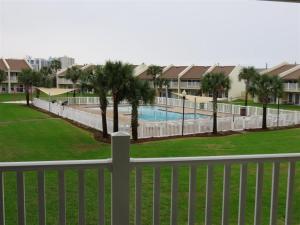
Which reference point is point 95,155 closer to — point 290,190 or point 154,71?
point 290,190

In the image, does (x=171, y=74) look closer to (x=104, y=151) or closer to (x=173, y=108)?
(x=173, y=108)

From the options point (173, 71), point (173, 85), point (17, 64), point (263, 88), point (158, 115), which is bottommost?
point (158, 115)

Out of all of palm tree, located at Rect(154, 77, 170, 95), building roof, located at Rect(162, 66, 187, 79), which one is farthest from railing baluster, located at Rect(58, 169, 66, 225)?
building roof, located at Rect(162, 66, 187, 79)

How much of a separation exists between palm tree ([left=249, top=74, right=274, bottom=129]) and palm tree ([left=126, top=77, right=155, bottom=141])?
620 cm

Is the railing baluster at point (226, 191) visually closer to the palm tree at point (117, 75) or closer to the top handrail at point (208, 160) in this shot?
the top handrail at point (208, 160)

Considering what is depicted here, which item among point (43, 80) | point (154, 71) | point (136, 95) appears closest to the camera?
point (136, 95)

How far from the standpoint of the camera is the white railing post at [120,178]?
5.39 ft

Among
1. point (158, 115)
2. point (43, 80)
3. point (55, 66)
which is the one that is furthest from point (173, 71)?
point (55, 66)

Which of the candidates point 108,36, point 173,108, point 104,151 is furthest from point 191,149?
point 173,108

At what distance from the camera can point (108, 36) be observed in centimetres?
882

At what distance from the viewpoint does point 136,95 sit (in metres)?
11.9

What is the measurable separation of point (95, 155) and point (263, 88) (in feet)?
33.0

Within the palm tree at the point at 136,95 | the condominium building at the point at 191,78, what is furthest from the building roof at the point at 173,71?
the palm tree at the point at 136,95

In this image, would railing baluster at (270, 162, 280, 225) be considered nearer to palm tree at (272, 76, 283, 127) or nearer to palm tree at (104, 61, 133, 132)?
palm tree at (104, 61, 133, 132)
